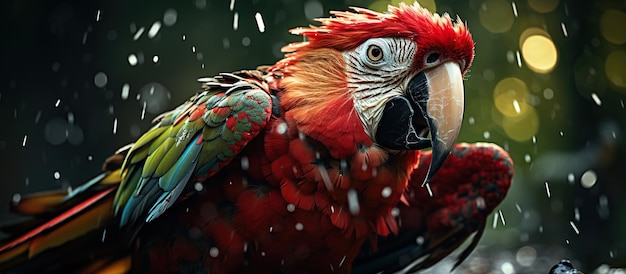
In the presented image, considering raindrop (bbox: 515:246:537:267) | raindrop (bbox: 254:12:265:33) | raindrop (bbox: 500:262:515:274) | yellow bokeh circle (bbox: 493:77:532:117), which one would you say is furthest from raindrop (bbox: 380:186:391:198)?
yellow bokeh circle (bbox: 493:77:532:117)

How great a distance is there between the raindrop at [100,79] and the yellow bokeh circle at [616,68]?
13.1ft

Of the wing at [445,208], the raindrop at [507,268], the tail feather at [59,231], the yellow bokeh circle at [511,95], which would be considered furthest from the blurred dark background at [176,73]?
the tail feather at [59,231]

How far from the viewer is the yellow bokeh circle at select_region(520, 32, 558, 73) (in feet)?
19.3

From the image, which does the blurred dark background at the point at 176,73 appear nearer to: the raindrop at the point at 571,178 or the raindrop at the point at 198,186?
the raindrop at the point at 571,178

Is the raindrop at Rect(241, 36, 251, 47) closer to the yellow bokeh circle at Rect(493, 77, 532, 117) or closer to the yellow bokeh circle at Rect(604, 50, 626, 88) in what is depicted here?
the yellow bokeh circle at Rect(493, 77, 532, 117)

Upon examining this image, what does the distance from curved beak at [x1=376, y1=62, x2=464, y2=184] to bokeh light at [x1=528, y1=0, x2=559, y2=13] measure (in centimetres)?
435

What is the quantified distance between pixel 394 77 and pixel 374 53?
0.29 ft

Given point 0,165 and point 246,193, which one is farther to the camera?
point 0,165

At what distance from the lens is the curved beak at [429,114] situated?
1.80 meters

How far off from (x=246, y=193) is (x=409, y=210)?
758mm

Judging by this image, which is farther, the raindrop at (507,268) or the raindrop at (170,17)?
the raindrop at (170,17)

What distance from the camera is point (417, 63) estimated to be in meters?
1.85

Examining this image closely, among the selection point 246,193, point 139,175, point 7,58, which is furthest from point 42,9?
point 246,193

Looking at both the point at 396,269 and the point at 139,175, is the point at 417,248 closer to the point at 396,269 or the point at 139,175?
the point at 396,269
